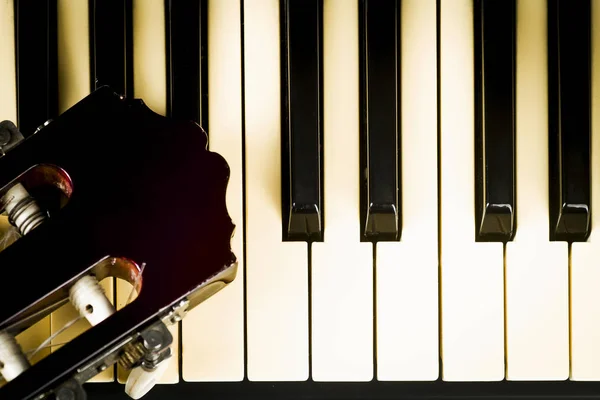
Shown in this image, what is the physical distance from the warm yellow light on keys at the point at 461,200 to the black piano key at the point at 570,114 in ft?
0.30

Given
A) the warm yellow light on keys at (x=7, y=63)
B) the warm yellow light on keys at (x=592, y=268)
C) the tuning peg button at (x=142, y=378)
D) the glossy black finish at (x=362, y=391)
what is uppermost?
the warm yellow light on keys at (x=7, y=63)

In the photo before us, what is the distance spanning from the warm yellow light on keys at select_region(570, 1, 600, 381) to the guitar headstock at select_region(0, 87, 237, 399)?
412 mm

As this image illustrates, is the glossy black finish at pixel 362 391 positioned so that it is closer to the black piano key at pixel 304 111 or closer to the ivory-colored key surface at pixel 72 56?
the ivory-colored key surface at pixel 72 56

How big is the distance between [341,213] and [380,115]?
12 cm

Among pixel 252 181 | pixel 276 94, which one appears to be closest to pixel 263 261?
pixel 252 181

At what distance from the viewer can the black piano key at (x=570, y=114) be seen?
749mm

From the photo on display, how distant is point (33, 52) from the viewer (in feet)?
2.49

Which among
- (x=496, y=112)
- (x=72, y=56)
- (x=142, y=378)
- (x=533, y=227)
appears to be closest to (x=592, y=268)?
(x=533, y=227)

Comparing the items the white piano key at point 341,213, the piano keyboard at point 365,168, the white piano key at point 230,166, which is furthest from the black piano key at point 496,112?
the white piano key at point 230,166

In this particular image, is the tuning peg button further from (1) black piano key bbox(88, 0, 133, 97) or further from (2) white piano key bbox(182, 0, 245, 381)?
(1) black piano key bbox(88, 0, 133, 97)

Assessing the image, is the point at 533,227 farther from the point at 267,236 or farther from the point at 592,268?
the point at 267,236

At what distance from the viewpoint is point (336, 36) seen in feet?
2.49

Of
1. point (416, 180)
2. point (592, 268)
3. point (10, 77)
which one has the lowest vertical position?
point (592, 268)

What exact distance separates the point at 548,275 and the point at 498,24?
0.98 feet
